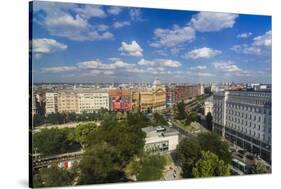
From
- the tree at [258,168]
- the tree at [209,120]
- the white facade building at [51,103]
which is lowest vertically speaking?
the tree at [258,168]

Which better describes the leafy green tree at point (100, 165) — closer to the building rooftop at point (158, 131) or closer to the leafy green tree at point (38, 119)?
the building rooftop at point (158, 131)

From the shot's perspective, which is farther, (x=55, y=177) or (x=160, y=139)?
(x=160, y=139)

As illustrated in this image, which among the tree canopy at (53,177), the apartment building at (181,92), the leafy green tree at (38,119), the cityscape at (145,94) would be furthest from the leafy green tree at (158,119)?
the leafy green tree at (38,119)

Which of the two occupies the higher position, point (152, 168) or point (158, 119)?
point (158, 119)

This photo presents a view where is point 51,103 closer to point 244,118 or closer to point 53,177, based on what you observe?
point 53,177

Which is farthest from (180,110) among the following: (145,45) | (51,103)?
(51,103)

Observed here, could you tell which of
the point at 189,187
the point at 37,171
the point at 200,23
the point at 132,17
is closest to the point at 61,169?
the point at 37,171
